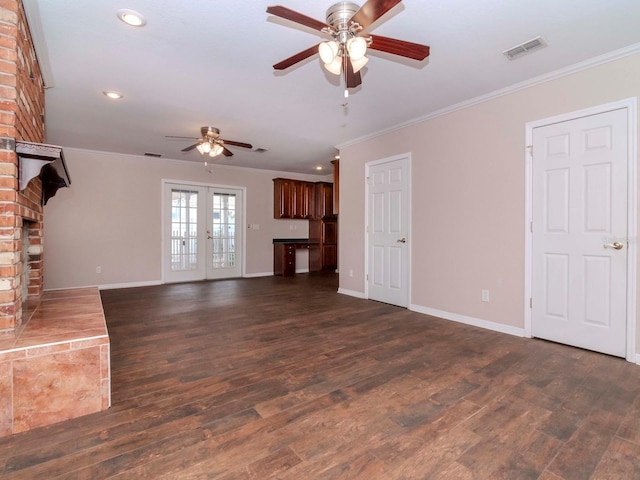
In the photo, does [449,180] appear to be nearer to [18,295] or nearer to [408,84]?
[408,84]

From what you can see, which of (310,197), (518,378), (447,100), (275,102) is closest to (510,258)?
(518,378)

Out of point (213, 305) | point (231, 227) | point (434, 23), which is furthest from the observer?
point (231, 227)

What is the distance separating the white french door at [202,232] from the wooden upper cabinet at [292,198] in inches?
35.0

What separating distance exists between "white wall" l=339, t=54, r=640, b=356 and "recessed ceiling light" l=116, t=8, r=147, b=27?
2.76 m

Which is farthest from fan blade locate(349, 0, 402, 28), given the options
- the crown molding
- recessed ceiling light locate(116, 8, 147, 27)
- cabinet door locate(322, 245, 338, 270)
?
cabinet door locate(322, 245, 338, 270)

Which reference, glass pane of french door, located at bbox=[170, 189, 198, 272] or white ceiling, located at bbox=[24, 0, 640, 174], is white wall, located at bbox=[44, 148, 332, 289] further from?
white ceiling, located at bbox=[24, 0, 640, 174]

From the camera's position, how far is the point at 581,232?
2.92m

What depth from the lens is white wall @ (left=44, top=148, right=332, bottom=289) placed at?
5.67 meters

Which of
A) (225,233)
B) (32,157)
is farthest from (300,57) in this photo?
(225,233)

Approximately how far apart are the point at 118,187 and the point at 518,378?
6.80m

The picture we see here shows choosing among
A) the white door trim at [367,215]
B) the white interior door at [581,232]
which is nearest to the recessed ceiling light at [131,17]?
the white door trim at [367,215]

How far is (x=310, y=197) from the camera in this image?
27.6ft

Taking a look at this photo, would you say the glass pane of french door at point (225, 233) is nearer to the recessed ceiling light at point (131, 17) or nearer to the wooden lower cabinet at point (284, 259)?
the wooden lower cabinet at point (284, 259)

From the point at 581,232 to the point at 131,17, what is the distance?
4.01 meters
